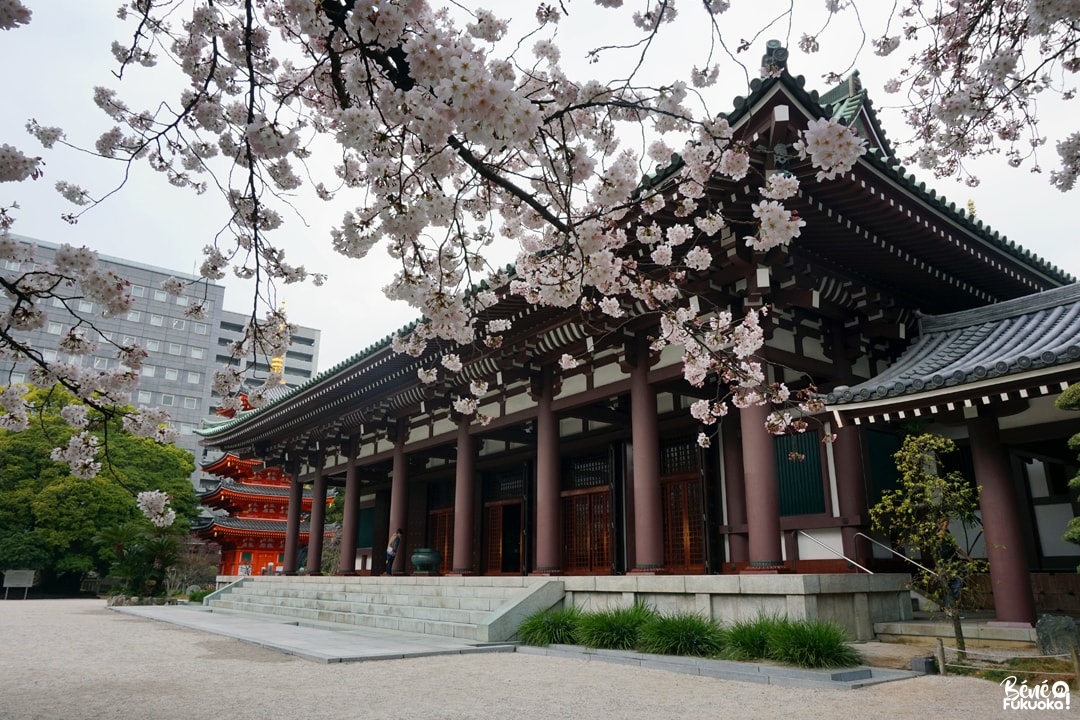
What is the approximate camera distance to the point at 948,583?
22.5 feet

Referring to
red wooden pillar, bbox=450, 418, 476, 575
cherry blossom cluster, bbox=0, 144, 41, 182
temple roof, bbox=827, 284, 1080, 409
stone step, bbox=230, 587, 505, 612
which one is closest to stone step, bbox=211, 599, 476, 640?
stone step, bbox=230, 587, 505, 612

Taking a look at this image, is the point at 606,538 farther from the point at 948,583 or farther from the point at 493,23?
the point at 493,23

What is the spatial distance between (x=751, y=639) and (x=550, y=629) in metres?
2.96

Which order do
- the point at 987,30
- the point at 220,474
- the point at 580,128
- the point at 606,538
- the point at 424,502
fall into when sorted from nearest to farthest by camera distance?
the point at 987,30
the point at 580,128
the point at 606,538
the point at 424,502
the point at 220,474

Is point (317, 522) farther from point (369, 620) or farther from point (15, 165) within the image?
point (15, 165)

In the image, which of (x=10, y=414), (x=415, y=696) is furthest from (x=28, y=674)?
(x=415, y=696)

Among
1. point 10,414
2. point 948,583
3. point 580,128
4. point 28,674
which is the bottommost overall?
point 28,674

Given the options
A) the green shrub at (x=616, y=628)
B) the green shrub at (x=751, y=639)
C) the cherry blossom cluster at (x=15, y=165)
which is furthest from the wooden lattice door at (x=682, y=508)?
the cherry blossom cluster at (x=15, y=165)

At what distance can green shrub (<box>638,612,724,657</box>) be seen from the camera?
7766mm

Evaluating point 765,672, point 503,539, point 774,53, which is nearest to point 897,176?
point 774,53

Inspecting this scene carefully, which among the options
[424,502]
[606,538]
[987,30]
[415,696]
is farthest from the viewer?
[424,502]

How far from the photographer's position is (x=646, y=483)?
984 centimetres

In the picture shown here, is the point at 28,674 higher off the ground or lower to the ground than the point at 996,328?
lower

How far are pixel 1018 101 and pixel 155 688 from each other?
8.44 meters
